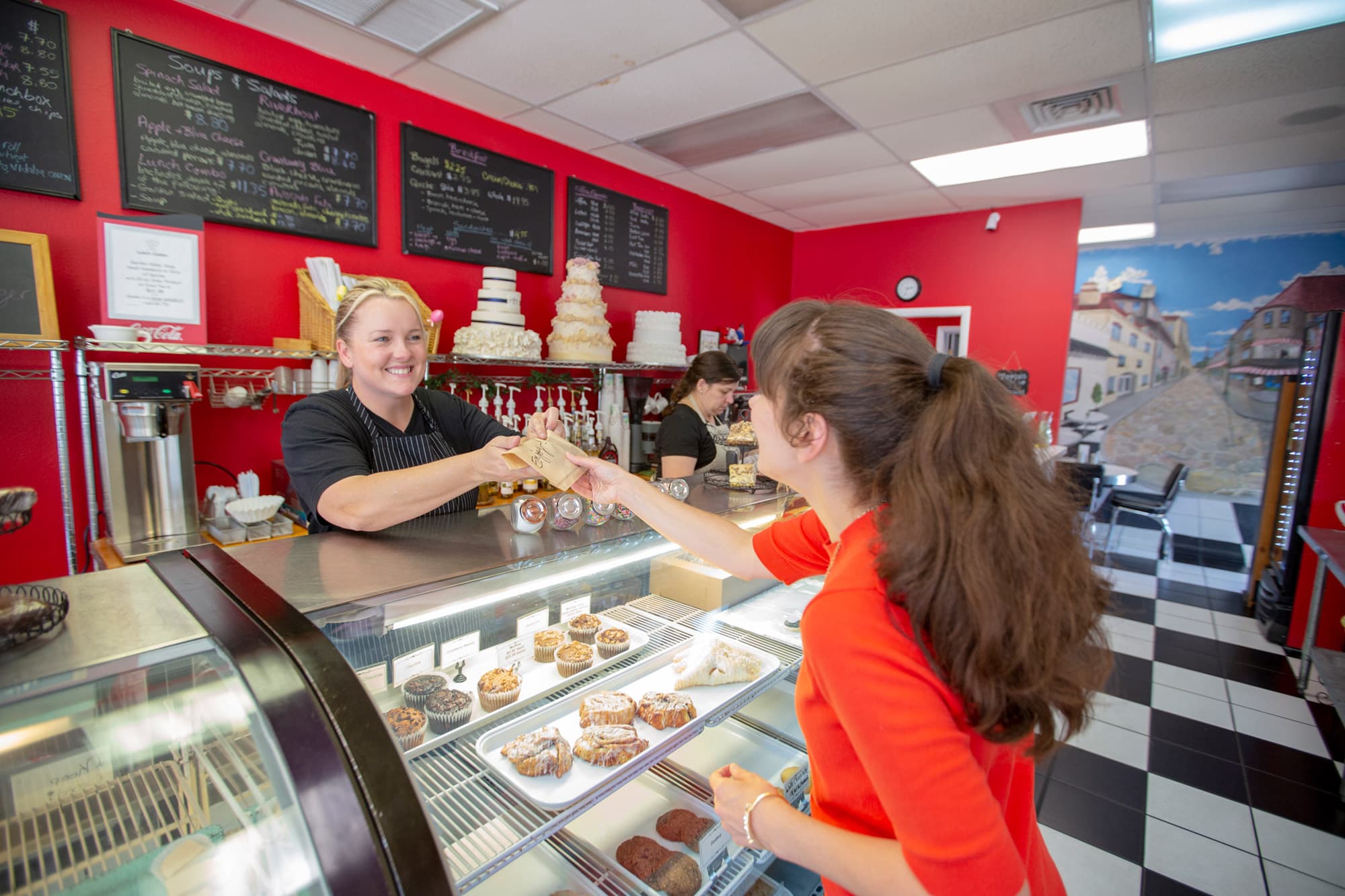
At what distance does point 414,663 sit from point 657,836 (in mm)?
821

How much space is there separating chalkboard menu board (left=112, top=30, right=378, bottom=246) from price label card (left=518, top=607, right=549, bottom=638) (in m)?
2.82

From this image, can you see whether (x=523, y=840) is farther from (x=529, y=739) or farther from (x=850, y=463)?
(x=850, y=463)

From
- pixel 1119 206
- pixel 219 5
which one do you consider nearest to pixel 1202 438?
pixel 1119 206

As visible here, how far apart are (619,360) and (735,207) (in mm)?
2234

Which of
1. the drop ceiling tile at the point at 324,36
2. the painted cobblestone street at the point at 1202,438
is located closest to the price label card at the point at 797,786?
the drop ceiling tile at the point at 324,36

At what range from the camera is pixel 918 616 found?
85 cm

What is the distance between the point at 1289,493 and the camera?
507cm

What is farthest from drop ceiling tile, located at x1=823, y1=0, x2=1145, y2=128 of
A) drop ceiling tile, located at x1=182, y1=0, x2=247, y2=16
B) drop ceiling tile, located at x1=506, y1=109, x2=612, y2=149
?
drop ceiling tile, located at x1=182, y1=0, x2=247, y2=16

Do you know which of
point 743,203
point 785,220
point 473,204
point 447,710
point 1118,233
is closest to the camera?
point 447,710

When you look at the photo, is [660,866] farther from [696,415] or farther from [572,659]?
[696,415]

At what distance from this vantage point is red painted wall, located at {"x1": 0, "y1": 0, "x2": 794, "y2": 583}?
2791mm

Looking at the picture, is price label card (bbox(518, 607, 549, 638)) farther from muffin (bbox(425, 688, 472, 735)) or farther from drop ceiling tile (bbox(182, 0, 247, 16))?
drop ceiling tile (bbox(182, 0, 247, 16))

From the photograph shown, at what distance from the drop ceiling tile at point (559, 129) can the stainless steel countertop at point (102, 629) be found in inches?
155

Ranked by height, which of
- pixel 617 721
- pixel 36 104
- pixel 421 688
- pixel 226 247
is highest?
pixel 36 104
